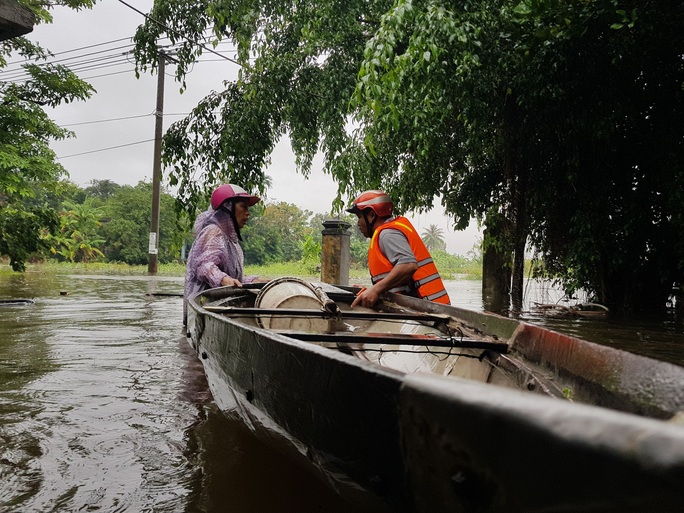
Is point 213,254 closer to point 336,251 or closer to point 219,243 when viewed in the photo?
point 219,243

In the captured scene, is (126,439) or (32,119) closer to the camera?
(126,439)

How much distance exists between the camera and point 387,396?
56.4 inches

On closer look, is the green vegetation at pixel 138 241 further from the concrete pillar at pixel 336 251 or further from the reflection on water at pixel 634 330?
the reflection on water at pixel 634 330

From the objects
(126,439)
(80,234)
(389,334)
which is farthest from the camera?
(80,234)

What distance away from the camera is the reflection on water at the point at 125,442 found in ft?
8.38

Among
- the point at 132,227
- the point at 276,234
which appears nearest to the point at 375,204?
the point at 132,227

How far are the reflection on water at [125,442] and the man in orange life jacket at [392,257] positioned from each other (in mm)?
1650

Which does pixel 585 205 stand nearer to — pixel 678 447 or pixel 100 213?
pixel 678 447

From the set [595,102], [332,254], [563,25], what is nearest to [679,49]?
[595,102]

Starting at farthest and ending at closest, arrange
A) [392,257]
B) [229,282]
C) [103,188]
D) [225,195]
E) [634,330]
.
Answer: [103,188], [634,330], [225,195], [229,282], [392,257]

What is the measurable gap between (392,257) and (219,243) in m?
1.69

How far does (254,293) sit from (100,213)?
34.3 metres

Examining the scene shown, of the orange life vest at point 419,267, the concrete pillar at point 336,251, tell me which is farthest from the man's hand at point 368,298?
the concrete pillar at point 336,251

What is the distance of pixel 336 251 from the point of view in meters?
11.6
